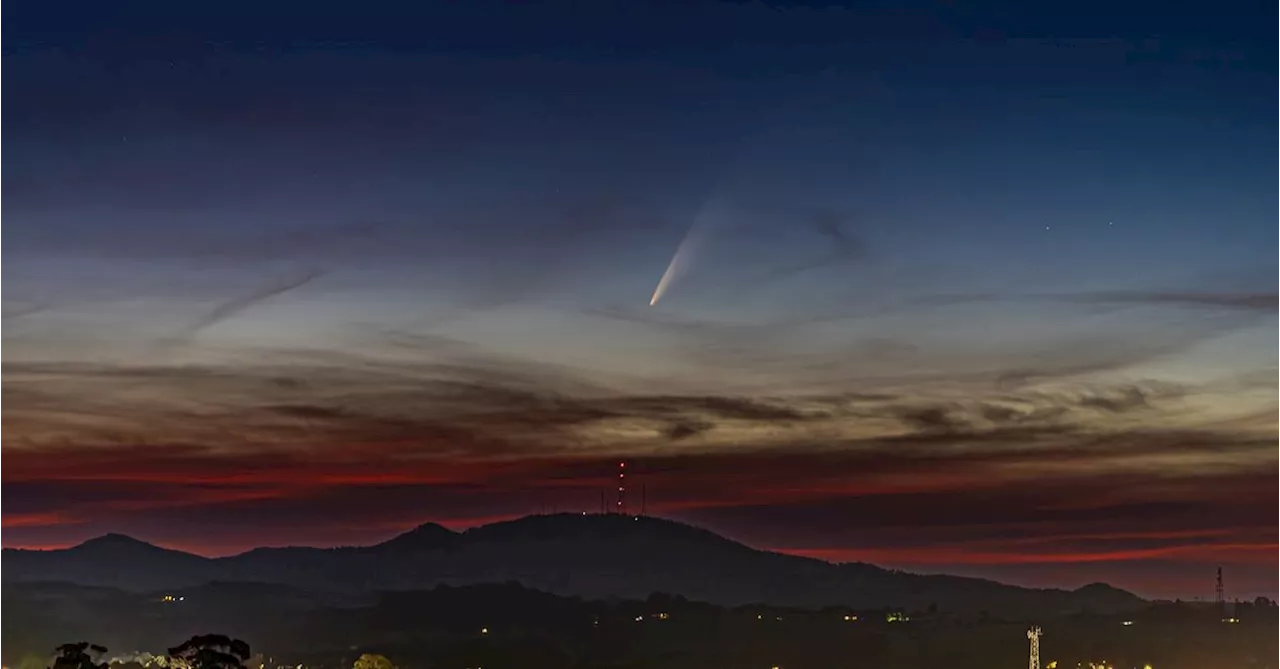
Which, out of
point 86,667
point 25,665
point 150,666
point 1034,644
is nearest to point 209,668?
point 86,667

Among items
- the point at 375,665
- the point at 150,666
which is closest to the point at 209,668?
the point at 375,665

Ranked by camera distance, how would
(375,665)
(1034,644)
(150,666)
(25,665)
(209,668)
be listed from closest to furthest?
(209,668) < (375,665) < (1034,644) < (150,666) < (25,665)

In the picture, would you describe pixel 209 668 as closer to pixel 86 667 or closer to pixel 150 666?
pixel 86 667

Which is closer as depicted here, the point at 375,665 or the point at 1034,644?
the point at 375,665

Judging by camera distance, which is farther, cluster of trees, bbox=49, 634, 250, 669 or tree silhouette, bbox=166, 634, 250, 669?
cluster of trees, bbox=49, 634, 250, 669

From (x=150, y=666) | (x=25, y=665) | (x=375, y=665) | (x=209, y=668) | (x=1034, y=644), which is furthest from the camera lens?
(x=25, y=665)

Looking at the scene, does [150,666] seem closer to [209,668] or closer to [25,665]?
[25,665]

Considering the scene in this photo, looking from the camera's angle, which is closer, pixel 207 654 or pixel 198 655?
pixel 207 654

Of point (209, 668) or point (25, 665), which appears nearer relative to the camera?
point (209, 668)

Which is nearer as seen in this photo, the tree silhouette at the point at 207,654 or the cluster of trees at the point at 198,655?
the tree silhouette at the point at 207,654
